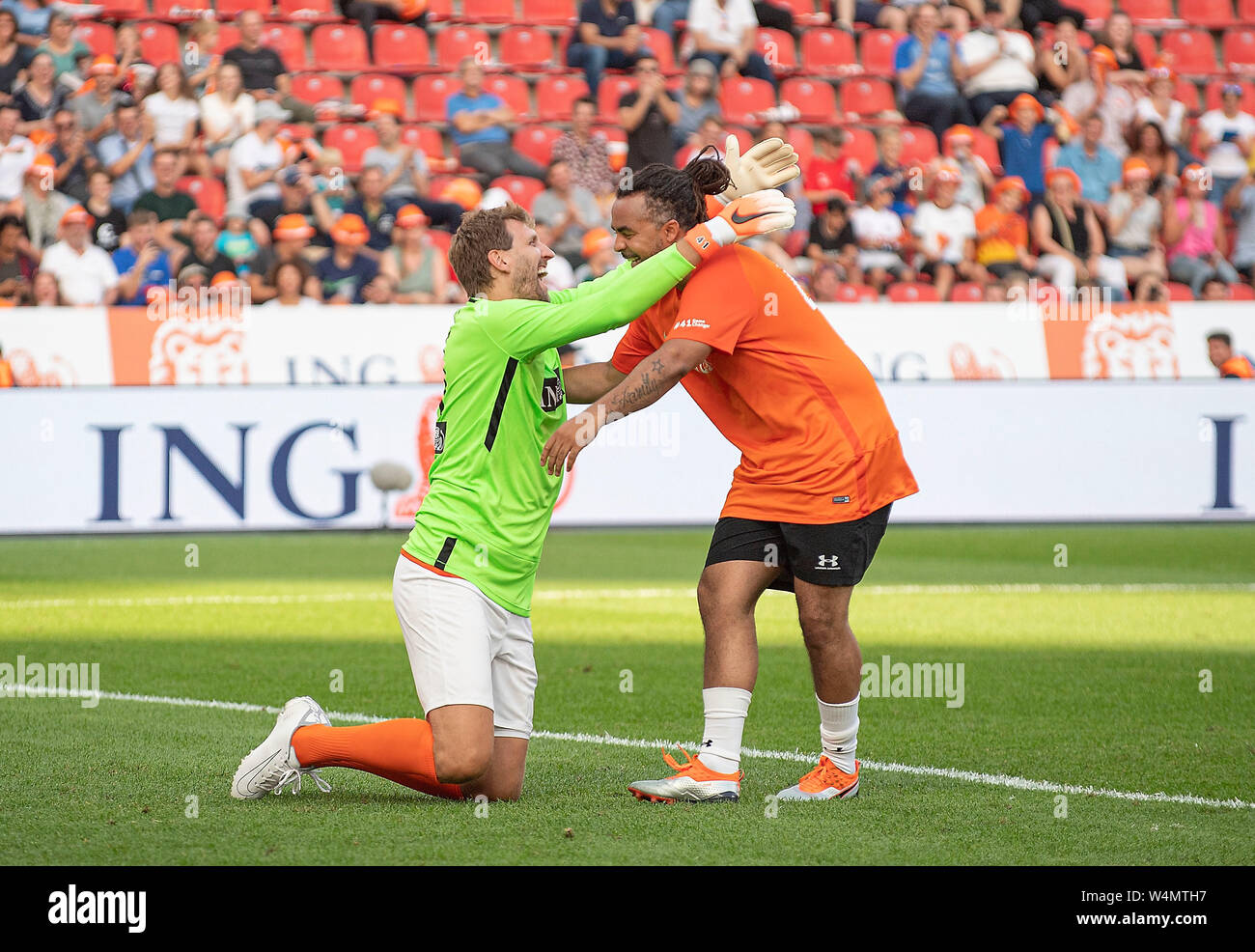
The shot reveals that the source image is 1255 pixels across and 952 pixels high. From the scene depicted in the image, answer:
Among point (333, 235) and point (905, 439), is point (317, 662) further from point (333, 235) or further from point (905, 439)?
point (333, 235)

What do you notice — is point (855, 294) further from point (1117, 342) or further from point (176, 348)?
point (176, 348)

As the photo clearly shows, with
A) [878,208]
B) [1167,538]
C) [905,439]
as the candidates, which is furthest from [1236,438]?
[878,208]

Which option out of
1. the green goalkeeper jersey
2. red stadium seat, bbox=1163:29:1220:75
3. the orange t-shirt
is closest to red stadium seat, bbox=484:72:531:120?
red stadium seat, bbox=1163:29:1220:75

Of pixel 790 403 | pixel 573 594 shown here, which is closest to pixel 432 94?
pixel 573 594

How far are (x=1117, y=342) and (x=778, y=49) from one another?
6932mm

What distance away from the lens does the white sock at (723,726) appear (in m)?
5.21

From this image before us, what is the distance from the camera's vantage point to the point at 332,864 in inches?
168

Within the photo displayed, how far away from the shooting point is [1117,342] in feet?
49.7

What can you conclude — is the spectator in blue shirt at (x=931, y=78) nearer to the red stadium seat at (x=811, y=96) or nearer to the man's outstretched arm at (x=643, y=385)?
the red stadium seat at (x=811, y=96)

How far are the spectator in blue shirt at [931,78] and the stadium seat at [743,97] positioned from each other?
1.70 metres

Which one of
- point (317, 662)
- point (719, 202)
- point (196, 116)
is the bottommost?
point (317, 662)

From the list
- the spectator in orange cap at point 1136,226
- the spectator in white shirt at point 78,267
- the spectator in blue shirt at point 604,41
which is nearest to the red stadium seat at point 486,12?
the spectator in blue shirt at point 604,41

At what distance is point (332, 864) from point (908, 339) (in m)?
11.4

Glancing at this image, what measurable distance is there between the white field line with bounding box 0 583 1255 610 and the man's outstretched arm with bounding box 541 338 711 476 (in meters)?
5.49
